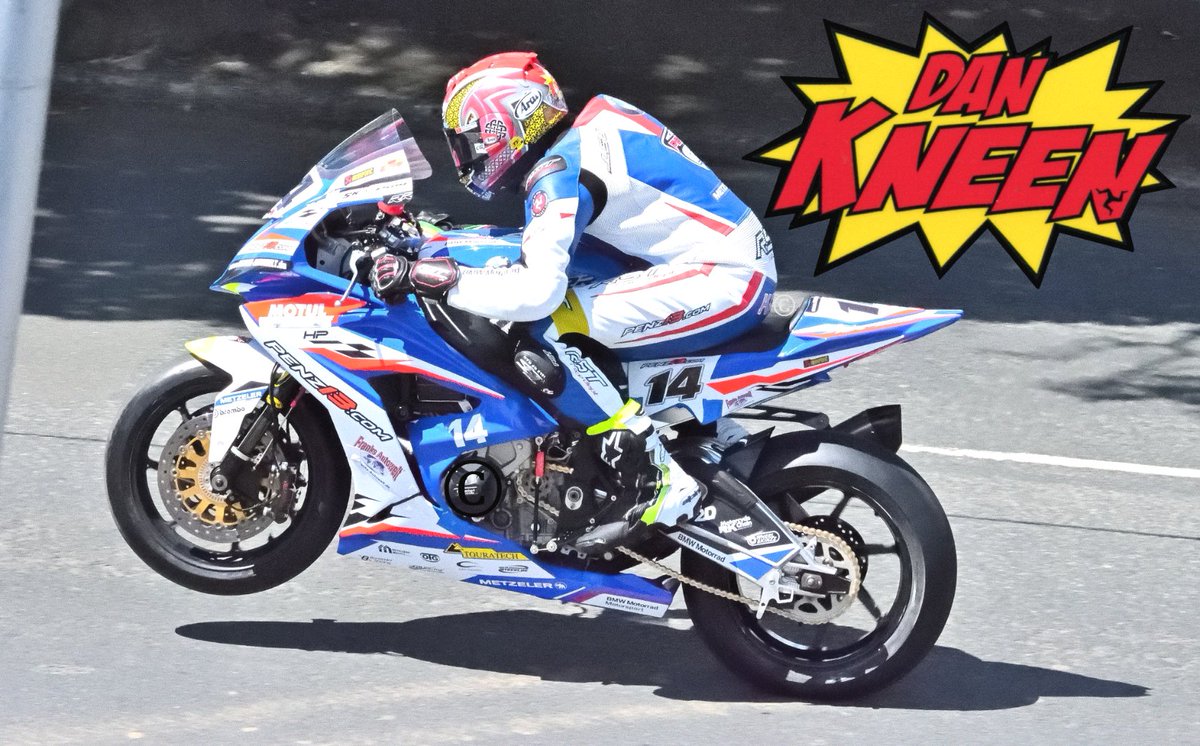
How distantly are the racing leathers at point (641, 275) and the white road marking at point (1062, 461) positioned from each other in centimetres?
245

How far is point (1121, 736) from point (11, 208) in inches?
133

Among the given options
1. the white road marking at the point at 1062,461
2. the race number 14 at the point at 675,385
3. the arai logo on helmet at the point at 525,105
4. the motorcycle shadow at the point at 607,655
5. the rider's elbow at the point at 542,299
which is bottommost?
the motorcycle shadow at the point at 607,655

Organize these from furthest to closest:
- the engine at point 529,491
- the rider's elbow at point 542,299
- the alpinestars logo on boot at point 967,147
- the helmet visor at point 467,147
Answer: the alpinestars logo on boot at point 967,147
the engine at point 529,491
the helmet visor at point 467,147
the rider's elbow at point 542,299

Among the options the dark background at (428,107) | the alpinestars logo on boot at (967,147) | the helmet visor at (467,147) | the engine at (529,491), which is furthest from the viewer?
the alpinestars logo on boot at (967,147)

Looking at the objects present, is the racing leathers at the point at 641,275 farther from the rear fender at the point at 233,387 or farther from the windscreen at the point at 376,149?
the rear fender at the point at 233,387

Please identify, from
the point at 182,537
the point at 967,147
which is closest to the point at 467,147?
the point at 182,537

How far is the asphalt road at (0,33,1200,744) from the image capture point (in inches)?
192

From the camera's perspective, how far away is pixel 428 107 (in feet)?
42.3

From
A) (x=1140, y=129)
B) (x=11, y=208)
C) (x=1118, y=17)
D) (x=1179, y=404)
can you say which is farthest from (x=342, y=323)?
(x=1118, y=17)

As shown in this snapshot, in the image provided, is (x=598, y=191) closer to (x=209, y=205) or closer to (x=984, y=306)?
(x=984, y=306)

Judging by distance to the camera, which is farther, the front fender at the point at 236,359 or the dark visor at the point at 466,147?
the front fender at the point at 236,359

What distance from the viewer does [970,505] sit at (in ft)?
22.0

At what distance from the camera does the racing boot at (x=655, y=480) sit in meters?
4.96

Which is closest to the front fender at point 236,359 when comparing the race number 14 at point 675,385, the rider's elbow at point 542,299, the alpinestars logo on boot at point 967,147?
the rider's elbow at point 542,299
